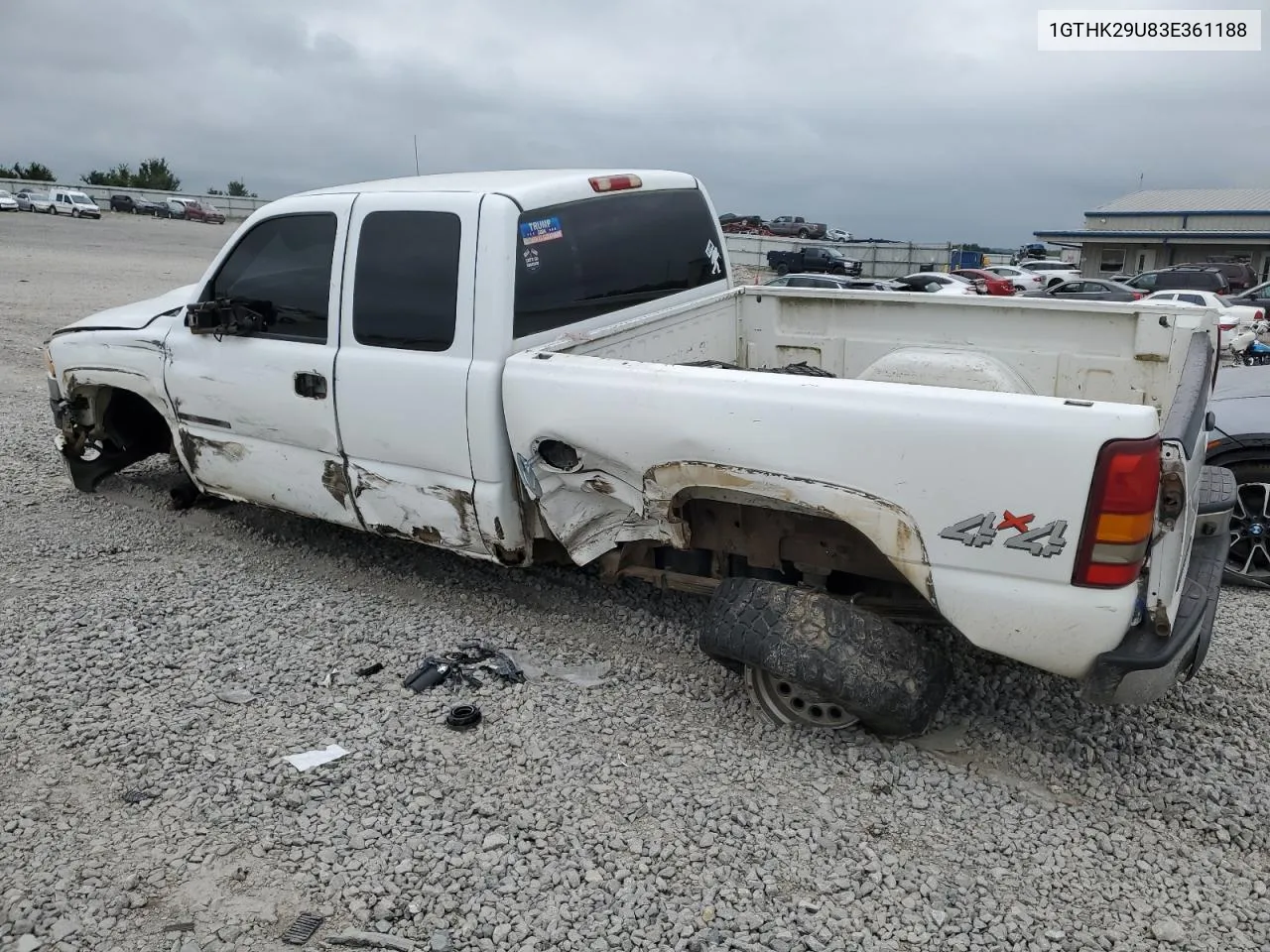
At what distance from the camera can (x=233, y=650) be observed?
13.5ft

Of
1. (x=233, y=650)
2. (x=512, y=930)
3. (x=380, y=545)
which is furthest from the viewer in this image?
(x=380, y=545)

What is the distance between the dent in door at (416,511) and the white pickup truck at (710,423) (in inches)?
0.5

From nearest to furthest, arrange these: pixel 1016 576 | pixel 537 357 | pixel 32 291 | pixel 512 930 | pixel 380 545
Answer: pixel 512 930 → pixel 1016 576 → pixel 537 357 → pixel 380 545 → pixel 32 291

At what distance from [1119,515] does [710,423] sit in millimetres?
1220

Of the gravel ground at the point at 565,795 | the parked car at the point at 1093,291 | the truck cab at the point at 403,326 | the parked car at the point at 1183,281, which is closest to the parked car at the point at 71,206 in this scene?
the parked car at the point at 1093,291

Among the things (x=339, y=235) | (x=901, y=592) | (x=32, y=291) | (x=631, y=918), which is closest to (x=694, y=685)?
(x=901, y=592)

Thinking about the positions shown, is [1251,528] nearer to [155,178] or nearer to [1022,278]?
[1022,278]

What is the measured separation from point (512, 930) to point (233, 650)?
2104mm

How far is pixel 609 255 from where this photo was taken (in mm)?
4391

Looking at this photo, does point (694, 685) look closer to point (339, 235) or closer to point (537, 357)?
point (537, 357)

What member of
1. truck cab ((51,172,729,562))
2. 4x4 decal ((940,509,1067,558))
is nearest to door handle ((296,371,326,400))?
truck cab ((51,172,729,562))

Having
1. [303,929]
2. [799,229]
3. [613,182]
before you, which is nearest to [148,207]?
[799,229]

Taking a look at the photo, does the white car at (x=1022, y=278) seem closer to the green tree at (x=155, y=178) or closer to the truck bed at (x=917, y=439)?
the truck bed at (x=917, y=439)

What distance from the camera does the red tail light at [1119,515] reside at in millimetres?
2590
